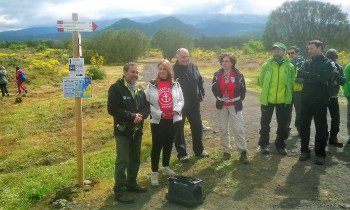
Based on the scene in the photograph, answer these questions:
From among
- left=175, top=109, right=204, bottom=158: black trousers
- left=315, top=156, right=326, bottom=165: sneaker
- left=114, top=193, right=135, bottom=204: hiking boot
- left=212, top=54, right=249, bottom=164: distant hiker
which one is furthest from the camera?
left=175, top=109, right=204, bottom=158: black trousers

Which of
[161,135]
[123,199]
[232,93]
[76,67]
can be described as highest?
[76,67]

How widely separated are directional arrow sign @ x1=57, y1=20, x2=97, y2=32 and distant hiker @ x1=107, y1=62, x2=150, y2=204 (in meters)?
1.00

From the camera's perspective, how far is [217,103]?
25.6 ft

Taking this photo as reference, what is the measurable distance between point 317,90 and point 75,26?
468cm

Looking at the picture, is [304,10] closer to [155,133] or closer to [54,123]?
[54,123]

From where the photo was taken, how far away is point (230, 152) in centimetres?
821

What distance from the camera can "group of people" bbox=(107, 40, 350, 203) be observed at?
5.99 meters

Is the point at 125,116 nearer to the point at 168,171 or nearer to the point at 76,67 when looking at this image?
the point at 76,67

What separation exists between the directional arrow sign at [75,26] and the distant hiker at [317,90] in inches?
163

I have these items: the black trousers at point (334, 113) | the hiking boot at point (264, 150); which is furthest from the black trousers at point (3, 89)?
the black trousers at point (334, 113)

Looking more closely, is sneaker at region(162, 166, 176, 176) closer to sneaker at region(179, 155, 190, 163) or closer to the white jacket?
sneaker at region(179, 155, 190, 163)

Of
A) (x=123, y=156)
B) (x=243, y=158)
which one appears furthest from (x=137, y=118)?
(x=243, y=158)

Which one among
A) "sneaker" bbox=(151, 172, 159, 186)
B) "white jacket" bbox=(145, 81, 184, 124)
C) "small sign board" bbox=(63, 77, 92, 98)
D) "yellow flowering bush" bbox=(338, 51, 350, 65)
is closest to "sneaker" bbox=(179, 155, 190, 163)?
"sneaker" bbox=(151, 172, 159, 186)

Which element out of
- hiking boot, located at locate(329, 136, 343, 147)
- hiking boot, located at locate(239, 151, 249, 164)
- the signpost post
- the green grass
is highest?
the signpost post
